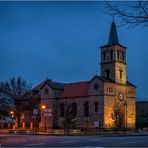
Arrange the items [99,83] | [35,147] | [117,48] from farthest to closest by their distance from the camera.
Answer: [117,48] < [99,83] < [35,147]

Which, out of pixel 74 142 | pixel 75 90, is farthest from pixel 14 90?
pixel 74 142

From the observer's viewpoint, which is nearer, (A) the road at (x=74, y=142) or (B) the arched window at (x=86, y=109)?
(A) the road at (x=74, y=142)

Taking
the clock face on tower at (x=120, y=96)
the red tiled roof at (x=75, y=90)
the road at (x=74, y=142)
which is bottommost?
the road at (x=74, y=142)

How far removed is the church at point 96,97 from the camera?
8219cm

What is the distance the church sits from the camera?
3236 inches

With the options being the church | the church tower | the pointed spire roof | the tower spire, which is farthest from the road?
the tower spire

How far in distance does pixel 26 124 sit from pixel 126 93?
25302 mm

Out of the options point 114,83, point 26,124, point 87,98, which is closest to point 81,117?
point 87,98

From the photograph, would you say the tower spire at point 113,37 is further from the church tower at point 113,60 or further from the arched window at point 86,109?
the arched window at point 86,109

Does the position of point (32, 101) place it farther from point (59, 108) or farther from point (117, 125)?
point (117, 125)

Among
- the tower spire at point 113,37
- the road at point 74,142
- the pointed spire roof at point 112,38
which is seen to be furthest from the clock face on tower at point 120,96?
the road at point 74,142

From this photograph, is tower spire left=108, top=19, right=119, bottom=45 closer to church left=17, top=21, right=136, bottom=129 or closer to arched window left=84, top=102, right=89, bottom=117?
church left=17, top=21, right=136, bottom=129

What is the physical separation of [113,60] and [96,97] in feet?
32.6

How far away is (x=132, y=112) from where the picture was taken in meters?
90.5
